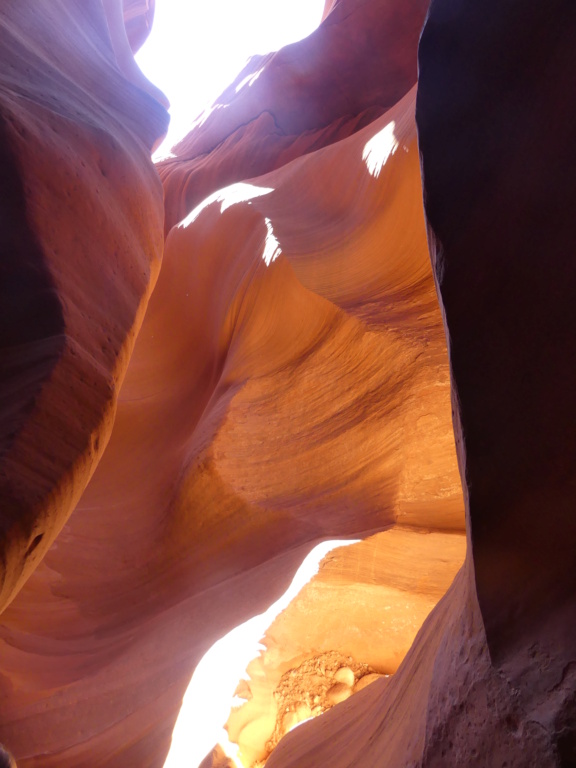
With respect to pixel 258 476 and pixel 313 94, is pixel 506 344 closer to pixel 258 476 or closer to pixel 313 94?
pixel 258 476

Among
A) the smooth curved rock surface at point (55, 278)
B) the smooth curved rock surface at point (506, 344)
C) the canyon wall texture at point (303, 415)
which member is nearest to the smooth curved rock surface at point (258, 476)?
the canyon wall texture at point (303, 415)

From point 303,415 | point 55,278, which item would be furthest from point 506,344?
point 303,415

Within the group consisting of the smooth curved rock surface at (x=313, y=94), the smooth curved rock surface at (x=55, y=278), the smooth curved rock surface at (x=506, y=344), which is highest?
the smooth curved rock surface at (x=313, y=94)

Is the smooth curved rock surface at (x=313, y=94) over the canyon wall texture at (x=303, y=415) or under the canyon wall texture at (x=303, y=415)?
over

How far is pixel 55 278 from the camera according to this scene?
1.70 metres

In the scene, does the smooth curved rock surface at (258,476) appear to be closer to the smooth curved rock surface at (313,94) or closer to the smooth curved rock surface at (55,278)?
the smooth curved rock surface at (55,278)

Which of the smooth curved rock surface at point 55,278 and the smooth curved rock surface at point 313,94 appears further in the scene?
the smooth curved rock surface at point 313,94

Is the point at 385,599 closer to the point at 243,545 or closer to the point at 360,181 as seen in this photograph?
the point at 243,545

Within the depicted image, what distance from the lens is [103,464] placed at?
4781 millimetres

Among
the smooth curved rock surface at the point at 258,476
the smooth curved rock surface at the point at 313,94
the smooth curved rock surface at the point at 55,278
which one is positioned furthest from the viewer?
the smooth curved rock surface at the point at 313,94

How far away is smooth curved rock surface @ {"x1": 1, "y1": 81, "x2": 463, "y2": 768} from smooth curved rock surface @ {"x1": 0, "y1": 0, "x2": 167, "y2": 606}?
137 centimetres

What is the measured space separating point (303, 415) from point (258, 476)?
0.49 m

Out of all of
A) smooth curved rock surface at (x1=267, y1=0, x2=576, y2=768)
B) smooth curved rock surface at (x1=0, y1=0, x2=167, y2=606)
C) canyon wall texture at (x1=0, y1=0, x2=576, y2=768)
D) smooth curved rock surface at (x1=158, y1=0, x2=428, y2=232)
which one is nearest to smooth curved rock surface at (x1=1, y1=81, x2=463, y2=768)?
canyon wall texture at (x1=0, y1=0, x2=576, y2=768)

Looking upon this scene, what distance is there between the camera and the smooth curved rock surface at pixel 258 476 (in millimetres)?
2811
